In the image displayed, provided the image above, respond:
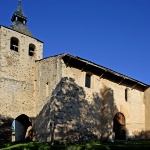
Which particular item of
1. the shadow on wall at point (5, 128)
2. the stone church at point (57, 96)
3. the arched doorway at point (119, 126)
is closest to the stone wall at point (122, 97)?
the stone church at point (57, 96)

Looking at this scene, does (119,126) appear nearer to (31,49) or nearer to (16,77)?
(16,77)

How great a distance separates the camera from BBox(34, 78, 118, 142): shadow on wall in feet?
64.7

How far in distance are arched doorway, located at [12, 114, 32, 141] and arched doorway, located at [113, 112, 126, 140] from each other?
329 inches

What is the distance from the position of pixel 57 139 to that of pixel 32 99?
5527mm

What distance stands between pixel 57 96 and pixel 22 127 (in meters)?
7.93

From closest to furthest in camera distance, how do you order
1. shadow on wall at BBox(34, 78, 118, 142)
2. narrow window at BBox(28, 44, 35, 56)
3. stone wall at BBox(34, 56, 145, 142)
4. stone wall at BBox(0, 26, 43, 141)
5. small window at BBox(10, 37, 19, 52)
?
shadow on wall at BBox(34, 78, 118, 142) → stone wall at BBox(34, 56, 145, 142) → stone wall at BBox(0, 26, 43, 141) → small window at BBox(10, 37, 19, 52) → narrow window at BBox(28, 44, 35, 56)

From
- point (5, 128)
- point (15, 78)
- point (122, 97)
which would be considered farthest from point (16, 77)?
point (122, 97)

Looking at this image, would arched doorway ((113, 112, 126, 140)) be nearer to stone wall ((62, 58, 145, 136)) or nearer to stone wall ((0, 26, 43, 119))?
stone wall ((62, 58, 145, 136))

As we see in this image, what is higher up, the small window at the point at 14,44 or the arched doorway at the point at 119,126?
the small window at the point at 14,44

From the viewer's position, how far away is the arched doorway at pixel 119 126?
82.3ft

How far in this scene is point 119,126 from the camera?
25.5 meters

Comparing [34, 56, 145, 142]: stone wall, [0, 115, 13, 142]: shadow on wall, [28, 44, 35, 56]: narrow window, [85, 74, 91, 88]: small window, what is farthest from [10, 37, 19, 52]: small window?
[85, 74, 91, 88]: small window

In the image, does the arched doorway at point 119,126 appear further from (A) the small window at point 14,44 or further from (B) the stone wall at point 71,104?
(A) the small window at point 14,44

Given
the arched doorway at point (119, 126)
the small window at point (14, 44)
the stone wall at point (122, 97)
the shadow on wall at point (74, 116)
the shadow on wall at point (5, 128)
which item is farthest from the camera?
the arched doorway at point (119, 126)
